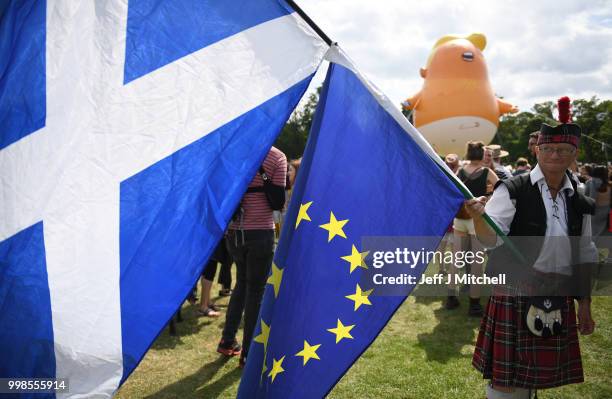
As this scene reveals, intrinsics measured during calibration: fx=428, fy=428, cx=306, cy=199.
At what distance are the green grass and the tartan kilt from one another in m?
1.03

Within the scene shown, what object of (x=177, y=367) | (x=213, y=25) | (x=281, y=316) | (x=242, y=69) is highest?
(x=213, y=25)

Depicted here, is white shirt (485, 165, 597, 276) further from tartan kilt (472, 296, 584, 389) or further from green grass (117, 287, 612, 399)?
green grass (117, 287, 612, 399)

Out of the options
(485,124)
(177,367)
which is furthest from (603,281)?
(177,367)

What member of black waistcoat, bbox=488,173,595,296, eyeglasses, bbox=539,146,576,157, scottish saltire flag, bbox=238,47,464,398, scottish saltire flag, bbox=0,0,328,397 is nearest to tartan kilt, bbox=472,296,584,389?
black waistcoat, bbox=488,173,595,296

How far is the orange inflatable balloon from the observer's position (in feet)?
34.6

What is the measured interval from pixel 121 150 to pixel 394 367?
307 cm

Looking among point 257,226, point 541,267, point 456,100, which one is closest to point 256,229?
point 257,226

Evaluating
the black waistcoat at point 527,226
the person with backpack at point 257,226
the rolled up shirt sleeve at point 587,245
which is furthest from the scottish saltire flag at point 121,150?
the rolled up shirt sleeve at point 587,245

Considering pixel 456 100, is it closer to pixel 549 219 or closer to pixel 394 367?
pixel 394 367

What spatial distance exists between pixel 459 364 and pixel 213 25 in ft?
11.7

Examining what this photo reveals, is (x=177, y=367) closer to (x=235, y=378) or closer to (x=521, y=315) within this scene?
(x=235, y=378)

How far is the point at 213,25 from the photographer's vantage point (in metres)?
2.03

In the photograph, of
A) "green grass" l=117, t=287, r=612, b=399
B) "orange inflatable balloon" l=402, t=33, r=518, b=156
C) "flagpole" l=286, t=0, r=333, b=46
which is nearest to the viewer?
"flagpole" l=286, t=0, r=333, b=46

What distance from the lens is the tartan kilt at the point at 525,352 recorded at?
8.00 feet
